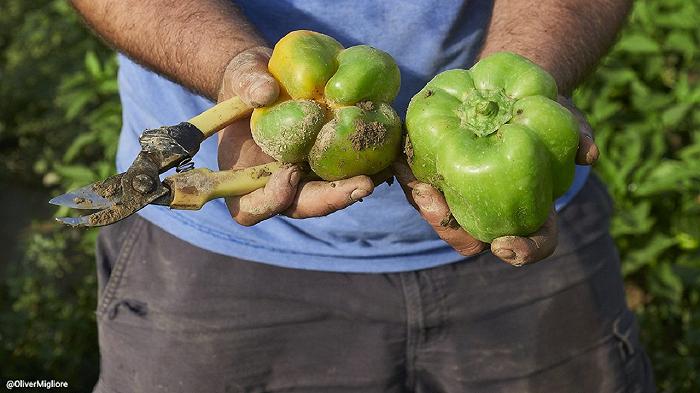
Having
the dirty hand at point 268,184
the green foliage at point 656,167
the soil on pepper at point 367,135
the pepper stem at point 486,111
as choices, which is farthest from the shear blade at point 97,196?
the green foliage at point 656,167

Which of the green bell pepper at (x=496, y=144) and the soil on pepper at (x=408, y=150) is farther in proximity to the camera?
the soil on pepper at (x=408, y=150)

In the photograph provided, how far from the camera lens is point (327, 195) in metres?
2.02

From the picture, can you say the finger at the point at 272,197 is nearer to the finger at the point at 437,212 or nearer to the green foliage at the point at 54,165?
the finger at the point at 437,212

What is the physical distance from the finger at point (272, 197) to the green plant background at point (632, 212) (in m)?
2.35

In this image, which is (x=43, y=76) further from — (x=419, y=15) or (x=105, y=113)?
(x=419, y=15)

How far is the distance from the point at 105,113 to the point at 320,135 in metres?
2.84

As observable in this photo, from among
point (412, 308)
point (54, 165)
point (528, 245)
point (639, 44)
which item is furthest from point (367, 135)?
point (54, 165)

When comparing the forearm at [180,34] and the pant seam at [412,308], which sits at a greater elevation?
the forearm at [180,34]

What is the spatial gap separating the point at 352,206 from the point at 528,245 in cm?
64

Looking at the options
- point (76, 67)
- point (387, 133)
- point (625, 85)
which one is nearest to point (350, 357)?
point (387, 133)

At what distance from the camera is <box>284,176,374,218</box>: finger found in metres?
2.00

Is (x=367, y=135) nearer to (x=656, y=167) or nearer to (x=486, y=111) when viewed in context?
(x=486, y=111)

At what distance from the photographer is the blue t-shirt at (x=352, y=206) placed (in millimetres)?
2574

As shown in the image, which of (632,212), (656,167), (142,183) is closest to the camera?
(142,183)
